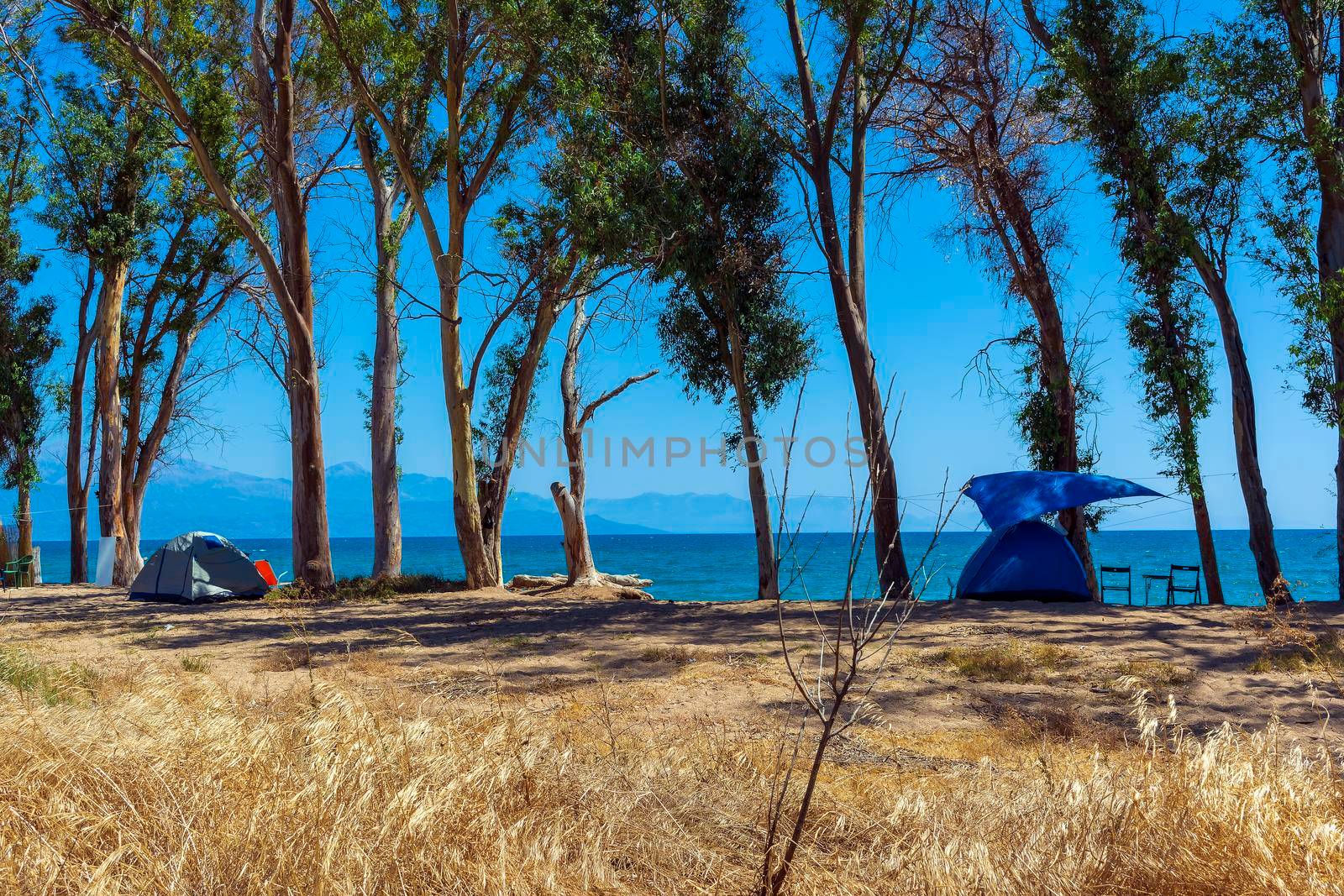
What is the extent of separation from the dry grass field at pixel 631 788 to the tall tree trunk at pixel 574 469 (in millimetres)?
11736

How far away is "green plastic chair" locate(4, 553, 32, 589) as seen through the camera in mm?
19781

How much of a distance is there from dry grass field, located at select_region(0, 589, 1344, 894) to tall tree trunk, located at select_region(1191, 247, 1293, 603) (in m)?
7.33

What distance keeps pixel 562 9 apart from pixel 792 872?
42.4 ft

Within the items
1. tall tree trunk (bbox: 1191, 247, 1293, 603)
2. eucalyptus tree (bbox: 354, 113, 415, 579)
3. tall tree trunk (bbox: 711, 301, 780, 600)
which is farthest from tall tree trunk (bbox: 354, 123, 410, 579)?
tall tree trunk (bbox: 1191, 247, 1293, 603)

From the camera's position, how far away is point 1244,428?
12.8 meters

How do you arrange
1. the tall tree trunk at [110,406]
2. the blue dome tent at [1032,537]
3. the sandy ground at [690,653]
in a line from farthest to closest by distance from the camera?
the tall tree trunk at [110,406] < the blue dome tent at [1032,537] < the sandy ground at [690,653]

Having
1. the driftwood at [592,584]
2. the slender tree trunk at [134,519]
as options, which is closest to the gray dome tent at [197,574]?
the driftwood at [592,584]

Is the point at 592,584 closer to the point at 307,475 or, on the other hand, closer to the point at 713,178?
the point at 307,475

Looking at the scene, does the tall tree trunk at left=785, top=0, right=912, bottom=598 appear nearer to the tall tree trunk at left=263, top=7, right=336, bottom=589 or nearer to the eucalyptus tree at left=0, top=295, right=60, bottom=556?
the tall tree trunk at left=263, top=7, right=336, bottom=589

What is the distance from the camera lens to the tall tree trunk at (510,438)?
15.7 metres

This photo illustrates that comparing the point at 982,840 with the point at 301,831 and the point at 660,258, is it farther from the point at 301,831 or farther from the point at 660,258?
the point at 660,258

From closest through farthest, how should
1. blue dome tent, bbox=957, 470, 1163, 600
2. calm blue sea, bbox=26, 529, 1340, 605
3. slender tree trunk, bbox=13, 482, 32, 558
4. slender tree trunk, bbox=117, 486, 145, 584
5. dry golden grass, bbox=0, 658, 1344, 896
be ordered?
dry golden grass, bbox=0, 658, 1344, 896, blue dome tent, bbox=957, 470, 1163, 600, slender tree trunk, bbox=117, 486, 145, 584, slender tree trunk, bbox=13, 482, 32, 558, calm blue sea, bbox=26, 529, 1340, 605

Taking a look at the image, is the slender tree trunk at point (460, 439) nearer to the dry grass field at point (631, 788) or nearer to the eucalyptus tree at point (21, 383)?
the dry grass field at point (631, 788)

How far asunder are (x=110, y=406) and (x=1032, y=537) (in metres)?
18.0
